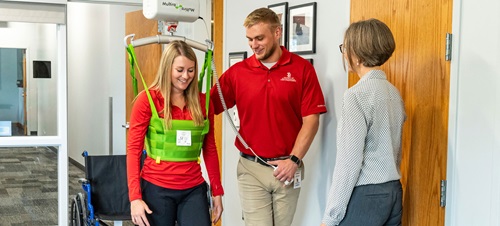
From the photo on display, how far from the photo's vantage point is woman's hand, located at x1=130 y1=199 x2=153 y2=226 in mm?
2271

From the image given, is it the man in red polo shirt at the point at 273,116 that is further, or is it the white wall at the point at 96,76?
the white wall at the point at 96,76

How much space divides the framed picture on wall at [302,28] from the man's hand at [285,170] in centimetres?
68

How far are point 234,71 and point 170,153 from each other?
0.78 m

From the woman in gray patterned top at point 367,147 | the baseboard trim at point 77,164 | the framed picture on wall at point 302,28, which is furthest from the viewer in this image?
the baseboard trim at point 77,164

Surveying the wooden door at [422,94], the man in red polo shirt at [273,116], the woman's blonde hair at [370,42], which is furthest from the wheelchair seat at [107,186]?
the woman's blonde hair at [370,42]

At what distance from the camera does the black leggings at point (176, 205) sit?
233cm

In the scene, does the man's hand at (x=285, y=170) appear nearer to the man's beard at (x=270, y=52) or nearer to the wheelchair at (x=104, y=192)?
the man's beard at (x=270, y=52)

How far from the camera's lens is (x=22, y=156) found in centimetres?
564

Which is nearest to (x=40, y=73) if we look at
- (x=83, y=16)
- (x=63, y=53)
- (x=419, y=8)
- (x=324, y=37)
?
(x=63, y=53)

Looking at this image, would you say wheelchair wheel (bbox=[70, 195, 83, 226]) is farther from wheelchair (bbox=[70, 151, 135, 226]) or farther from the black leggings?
the black leggings

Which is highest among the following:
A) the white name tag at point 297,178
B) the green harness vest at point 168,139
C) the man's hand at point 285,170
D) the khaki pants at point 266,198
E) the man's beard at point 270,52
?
the man's beard at point 270,52

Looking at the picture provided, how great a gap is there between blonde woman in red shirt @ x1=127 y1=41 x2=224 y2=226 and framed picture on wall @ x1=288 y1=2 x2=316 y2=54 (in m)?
0.95

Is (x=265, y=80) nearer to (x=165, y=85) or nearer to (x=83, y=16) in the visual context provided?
(x=165, y=85)

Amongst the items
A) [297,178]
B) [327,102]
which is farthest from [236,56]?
[297,178]
